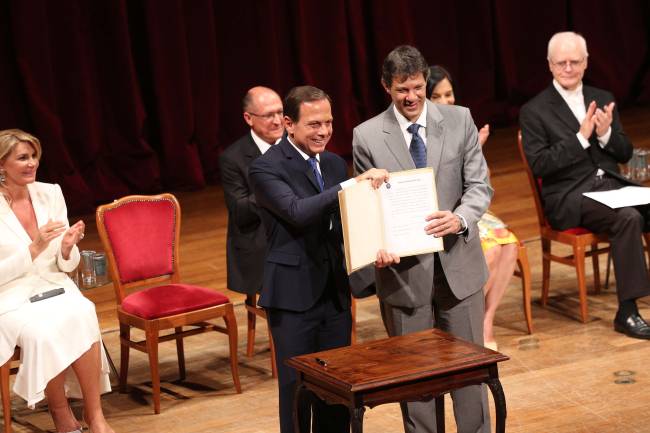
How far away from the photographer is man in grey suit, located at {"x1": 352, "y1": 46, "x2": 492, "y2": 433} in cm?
405

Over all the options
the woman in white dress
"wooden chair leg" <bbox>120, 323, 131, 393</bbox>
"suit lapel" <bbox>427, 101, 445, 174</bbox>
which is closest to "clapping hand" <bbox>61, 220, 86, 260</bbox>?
the woman in white dress

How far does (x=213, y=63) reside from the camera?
9.93 meters

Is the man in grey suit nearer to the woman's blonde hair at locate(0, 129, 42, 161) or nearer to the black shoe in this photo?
the woman's blonde hair at locate(0, 129, 42, 161)

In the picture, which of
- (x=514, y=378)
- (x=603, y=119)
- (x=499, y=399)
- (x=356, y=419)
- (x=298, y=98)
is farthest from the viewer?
(x=603, y=119)

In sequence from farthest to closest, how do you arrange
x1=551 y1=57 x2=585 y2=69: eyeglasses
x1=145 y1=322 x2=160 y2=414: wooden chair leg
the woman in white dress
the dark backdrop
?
the dark backdrop, x1=551 y1=57 x2=585 y2=69: eyeglasses, x1=145 y1=322 x2=160 y2=414: wooden chair leg, the woman in white dress

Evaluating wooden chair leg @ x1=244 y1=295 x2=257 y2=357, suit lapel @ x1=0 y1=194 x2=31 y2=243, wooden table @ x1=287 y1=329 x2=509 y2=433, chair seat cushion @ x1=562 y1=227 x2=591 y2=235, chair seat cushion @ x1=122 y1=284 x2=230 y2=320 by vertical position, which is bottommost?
wooden chair leg @ x1=244 y1=295 x2=257 y2=357

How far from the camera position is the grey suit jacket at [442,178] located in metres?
4.05

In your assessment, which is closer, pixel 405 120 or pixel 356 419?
pixel 356 419

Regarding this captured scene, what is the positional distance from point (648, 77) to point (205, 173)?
4.75 m

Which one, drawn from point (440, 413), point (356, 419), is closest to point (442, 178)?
point (440, 413)

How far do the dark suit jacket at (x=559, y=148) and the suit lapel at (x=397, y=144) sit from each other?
2.16m

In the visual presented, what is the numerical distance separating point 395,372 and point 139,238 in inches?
101

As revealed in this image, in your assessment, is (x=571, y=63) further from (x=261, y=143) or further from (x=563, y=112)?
(x=261, y=143)

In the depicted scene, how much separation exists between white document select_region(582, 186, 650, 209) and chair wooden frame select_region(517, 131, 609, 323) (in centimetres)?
21
